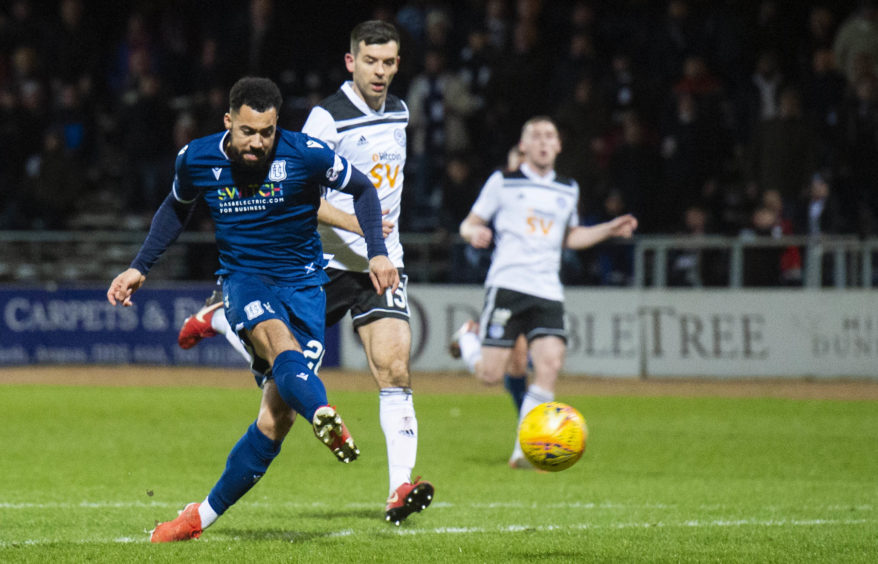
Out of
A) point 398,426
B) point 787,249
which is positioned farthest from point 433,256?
point 398,426

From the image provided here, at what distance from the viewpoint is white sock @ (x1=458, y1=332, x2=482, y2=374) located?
1036 centimetres

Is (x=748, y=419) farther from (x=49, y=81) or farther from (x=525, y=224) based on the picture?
(x=49, y=81)

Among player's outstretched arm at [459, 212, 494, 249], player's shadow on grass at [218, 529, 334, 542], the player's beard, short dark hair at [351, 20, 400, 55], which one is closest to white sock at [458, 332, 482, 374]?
player's outstretched arm at [459, 212, 494, 249]

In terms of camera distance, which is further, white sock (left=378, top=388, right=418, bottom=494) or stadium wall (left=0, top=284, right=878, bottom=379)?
stadium wall (left=0, top=284, right=878, bottom=379)

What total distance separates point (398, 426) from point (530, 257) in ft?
11.1

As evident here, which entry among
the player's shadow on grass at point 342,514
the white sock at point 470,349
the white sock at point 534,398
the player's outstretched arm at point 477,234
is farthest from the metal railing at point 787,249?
the player's shadow on grass at point 342,514

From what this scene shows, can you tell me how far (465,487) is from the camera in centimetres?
841

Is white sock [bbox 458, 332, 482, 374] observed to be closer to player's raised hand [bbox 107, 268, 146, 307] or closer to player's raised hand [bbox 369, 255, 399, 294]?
player's raised hand [bbox 369, 255, 399, 294]

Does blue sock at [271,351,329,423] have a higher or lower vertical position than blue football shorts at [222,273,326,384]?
lower

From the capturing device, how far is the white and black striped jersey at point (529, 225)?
9781mm

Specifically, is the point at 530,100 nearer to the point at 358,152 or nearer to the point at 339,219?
the point at 358,152

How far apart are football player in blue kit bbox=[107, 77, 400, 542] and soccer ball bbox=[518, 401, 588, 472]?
1227mm

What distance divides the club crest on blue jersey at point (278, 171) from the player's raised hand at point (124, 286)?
0.79m

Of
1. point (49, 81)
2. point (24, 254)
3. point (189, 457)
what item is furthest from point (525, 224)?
point (49, 81)
